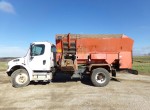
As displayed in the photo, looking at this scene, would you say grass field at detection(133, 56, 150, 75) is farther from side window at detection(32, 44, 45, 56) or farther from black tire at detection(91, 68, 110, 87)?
side window at detection(32, 44, 45, 56)

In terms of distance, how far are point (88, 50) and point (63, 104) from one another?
559cm

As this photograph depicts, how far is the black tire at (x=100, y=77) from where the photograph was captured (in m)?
13.4

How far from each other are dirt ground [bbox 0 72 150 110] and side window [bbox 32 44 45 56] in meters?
2.07

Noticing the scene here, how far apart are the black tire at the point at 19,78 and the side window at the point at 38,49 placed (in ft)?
4.36

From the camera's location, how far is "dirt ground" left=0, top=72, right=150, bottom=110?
8930 mm

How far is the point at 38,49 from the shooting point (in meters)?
13.7

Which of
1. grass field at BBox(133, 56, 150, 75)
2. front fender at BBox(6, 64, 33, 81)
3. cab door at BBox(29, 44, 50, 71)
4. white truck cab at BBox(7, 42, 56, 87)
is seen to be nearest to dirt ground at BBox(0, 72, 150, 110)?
white truck cab at BBox(7, 42, 56, 87)

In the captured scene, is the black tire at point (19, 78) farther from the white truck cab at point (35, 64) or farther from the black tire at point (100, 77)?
the black tire at point (100, 77)

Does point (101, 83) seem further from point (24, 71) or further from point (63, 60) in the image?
point (24, 71)

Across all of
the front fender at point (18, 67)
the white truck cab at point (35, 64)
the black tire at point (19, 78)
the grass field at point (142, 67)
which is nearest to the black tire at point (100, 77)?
the white truck cab at point (35, 64)

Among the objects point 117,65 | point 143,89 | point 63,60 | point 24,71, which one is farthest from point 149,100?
point 24,71

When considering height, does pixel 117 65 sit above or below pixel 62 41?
below

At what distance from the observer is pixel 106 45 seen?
14148mm

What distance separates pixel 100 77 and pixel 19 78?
4.91m
